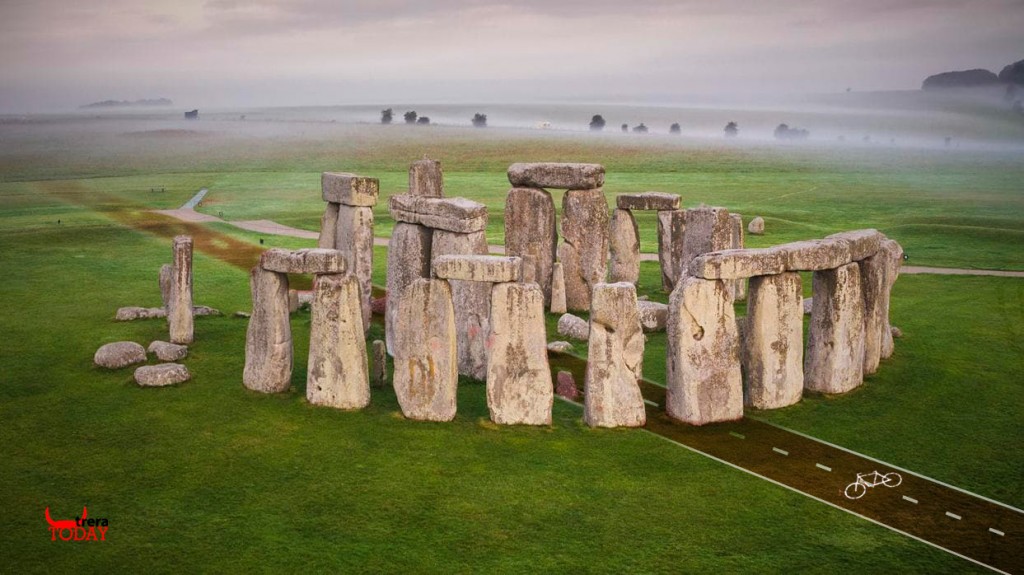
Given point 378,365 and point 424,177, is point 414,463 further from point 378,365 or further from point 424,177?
point 424,177

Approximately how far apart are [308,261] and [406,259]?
2.94m

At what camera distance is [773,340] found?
12312 mm

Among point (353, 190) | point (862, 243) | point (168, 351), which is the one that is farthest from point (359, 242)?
point (862, 243)

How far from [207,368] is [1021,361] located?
12.1 metres

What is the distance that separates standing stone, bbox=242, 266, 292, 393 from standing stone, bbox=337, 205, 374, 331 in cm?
332

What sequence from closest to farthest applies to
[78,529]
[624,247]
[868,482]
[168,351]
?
1. [78,529]
2. [868,482]
3. [168,351]
4. [624,247]

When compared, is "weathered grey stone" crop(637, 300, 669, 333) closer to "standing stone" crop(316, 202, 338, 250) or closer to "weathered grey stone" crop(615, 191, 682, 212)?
"weathered grey stone" crop(615, 191, 682, 212)

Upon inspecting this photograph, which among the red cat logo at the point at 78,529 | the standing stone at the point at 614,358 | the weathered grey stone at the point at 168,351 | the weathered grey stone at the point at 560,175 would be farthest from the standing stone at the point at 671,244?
the red cat logo at the point at 78,529

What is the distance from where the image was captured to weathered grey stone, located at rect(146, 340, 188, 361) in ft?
47.0

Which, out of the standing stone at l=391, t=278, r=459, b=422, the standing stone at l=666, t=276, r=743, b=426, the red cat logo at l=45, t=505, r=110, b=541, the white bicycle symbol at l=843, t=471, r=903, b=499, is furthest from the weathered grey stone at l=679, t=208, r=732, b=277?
the red cat logo at l=45, t=505, r=110, b=541

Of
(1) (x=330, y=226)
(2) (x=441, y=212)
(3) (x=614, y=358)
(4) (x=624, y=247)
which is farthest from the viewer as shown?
(4) (x=624, y=247)

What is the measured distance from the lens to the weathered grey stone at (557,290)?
720 inches

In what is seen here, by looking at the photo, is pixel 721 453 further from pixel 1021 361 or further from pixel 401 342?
pixel 1021 361

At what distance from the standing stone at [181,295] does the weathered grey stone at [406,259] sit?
3.11 m
